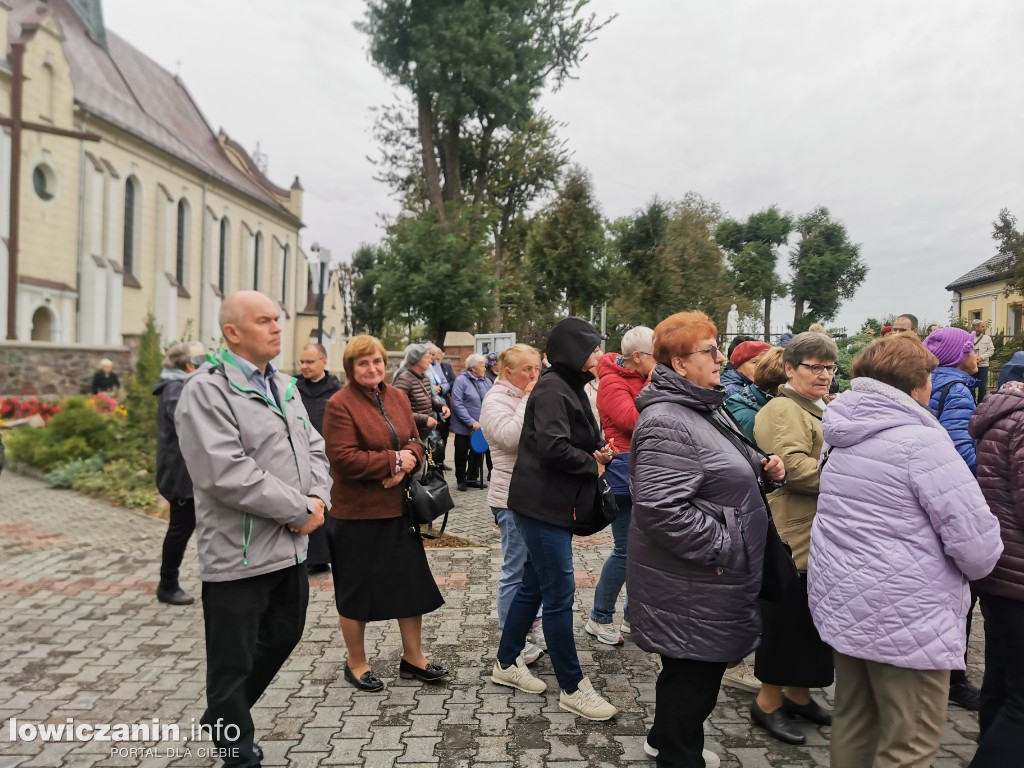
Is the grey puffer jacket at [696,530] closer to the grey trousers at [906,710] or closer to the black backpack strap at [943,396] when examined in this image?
the grey trousers at [906,710]

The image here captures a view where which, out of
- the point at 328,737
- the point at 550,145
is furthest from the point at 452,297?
the point at 328,737

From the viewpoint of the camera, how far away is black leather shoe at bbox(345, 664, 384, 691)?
3865mm

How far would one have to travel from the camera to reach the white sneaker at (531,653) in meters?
4.19

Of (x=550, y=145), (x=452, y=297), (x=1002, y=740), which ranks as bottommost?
(x=1002, y=740)

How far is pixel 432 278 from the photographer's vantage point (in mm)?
17094

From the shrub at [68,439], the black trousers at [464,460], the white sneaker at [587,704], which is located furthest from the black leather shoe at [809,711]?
the shrub at [68,439]

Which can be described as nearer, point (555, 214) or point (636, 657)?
point (636, 657)

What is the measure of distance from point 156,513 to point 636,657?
253 inches

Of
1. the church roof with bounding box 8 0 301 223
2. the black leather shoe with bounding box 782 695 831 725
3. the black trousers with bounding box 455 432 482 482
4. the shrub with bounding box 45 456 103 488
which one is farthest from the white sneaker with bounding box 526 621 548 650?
the church roof with bounding box 8 0 301 223

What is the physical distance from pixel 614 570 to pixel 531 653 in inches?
27.9

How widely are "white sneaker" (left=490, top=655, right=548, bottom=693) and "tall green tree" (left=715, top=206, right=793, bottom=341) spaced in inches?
1282

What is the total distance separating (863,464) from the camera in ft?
8.23

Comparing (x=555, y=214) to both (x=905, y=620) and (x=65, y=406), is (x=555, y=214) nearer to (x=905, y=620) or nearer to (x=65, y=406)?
(x=65, y=406)

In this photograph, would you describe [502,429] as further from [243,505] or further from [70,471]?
[70,471]
